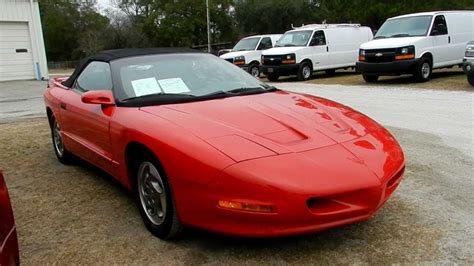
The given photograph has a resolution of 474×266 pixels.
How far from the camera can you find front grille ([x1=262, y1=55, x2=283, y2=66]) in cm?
1683

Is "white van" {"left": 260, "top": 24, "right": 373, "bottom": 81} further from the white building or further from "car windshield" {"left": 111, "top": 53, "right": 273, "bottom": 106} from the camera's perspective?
"car windshield" {"left": 111, "top": 53, "right": 273, "bottom": 106}

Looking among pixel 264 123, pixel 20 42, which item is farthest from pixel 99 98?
pixel 20 42

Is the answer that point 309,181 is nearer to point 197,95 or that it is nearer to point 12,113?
point 197,95

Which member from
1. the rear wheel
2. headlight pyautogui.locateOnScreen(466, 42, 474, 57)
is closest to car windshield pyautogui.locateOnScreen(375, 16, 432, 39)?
the rear wheel

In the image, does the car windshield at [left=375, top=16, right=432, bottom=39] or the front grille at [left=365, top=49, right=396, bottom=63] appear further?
the car windshield at [left=375, top=16, right=432, bottom=39]

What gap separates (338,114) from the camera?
3.64m

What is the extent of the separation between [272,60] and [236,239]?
47.0ft

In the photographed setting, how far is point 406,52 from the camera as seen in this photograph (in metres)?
12.8

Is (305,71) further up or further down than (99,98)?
further down

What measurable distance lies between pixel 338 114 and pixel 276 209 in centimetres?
131

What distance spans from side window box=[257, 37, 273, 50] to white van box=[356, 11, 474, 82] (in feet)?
20.7

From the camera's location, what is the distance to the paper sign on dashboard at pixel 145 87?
150 inches

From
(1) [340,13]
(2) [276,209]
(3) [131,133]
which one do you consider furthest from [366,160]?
(1) [340,13]

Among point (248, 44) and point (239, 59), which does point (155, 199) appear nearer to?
point (239, 59)
